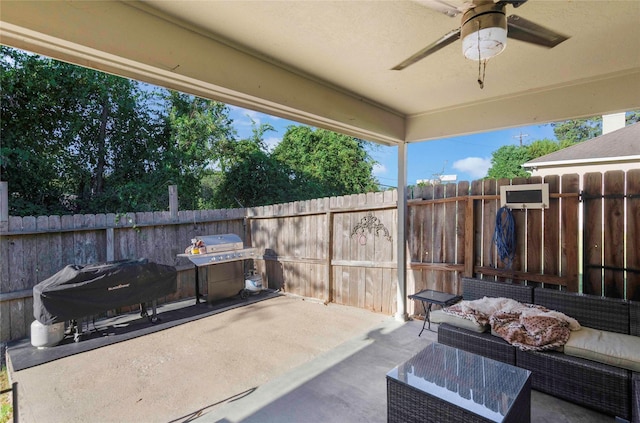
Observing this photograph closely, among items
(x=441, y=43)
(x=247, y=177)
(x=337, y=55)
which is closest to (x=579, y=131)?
(x=247, y=177)

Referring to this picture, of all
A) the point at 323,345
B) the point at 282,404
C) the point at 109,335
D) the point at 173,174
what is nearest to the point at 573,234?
the point at 323,345

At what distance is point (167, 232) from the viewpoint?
5617 millimetres

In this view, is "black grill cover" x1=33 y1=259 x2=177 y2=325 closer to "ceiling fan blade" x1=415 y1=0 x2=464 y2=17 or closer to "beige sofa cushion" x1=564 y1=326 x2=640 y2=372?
"ceiling fan blade" x1=415 y1=0 x2=464 y2=17

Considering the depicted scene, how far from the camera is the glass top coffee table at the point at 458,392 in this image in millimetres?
1693

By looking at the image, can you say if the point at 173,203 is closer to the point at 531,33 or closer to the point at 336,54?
the point at 336,54

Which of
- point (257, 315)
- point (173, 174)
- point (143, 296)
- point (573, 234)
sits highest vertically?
point (173, 174)

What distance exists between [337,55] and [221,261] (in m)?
4.23

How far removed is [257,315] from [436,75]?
13.6 feet

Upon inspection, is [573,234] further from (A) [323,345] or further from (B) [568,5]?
(A) [323,345]

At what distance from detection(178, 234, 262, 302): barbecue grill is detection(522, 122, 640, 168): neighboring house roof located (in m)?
8.09

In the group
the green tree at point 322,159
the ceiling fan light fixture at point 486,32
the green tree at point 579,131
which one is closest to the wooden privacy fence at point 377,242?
the ceiling fan light fixture at point 486,32

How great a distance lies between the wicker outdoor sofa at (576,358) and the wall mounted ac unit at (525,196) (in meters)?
0.89

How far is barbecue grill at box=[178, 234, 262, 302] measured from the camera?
17.1 feet

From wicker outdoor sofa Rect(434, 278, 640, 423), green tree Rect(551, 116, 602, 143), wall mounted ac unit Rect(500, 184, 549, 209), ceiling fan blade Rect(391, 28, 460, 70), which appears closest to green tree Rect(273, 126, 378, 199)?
wall mounted ac unit Rect(500, 184, 549, 209)
